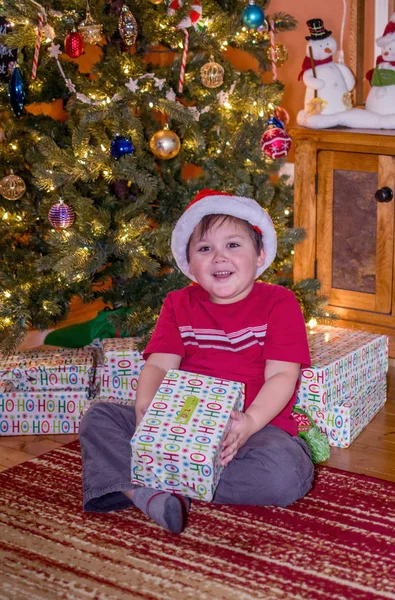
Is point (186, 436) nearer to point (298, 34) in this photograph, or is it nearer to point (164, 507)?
point (164, 507)

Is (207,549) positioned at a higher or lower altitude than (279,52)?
lower

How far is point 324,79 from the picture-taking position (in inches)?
108

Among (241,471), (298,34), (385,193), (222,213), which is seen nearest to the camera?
(241,471)

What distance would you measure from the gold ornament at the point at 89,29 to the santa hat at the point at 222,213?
0.62 m

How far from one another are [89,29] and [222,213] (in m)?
0.72

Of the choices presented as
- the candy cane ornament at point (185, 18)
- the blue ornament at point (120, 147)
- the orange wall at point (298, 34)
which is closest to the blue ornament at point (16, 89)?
the blue ornament at point (120, 147)

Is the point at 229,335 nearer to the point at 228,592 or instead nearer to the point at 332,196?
the point at 228,592

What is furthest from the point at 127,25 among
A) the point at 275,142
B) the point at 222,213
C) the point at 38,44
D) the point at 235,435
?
the point at 235,435

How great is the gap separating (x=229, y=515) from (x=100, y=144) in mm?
1126

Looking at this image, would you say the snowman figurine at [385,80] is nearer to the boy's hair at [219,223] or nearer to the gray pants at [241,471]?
the boy's hair at [219,223]

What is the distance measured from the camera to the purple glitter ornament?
2.29 meters

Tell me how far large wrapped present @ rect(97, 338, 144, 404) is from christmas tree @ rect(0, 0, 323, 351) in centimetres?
17

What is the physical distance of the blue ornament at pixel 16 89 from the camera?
7.10 ft

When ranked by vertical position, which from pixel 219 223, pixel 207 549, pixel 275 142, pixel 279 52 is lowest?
pixel 207 549
